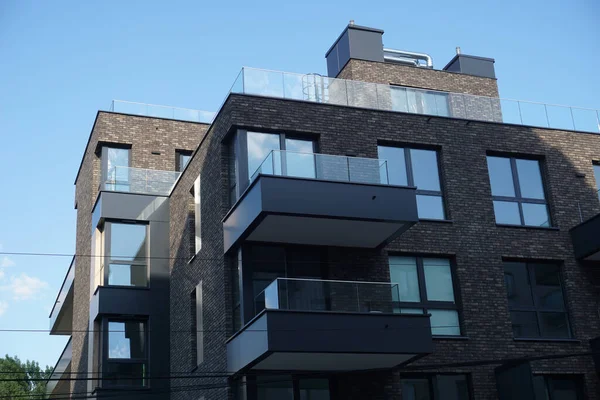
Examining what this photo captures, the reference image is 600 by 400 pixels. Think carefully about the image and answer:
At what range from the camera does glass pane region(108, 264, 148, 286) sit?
25797mm

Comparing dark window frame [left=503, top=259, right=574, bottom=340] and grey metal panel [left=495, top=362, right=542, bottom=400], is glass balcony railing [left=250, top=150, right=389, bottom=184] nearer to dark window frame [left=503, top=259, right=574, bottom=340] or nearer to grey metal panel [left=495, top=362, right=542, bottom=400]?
dark window frame [left=503, top=259, right=574, bottom=340]

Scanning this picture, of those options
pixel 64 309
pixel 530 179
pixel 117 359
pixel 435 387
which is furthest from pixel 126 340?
pixel 530 179

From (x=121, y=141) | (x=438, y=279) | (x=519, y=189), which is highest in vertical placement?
(x=121, y=141)

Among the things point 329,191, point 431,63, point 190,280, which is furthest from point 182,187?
point 431,63

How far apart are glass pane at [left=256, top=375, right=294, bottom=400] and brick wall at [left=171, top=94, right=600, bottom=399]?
1.16m

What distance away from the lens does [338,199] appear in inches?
757

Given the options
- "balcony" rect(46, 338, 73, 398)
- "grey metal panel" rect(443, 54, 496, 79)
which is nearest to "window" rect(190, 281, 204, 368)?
"balcony" rect(46, 338, 73, 398)

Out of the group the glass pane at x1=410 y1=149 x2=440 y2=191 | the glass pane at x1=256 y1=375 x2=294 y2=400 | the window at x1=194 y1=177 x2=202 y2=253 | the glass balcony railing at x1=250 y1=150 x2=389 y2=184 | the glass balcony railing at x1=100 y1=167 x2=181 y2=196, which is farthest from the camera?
the glass balcony railing at x1=100 y1=167 x2=181 y2=196

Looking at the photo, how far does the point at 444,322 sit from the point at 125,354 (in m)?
9.54

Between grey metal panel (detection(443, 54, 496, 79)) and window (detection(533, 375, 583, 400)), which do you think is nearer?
window (detection(533, 375, 583, 400))

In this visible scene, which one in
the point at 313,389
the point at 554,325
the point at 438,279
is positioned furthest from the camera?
the point at 554,325

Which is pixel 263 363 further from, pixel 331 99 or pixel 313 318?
pixel 331 99

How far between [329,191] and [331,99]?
362 cm

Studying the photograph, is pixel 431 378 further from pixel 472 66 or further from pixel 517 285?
pixel 472 66
